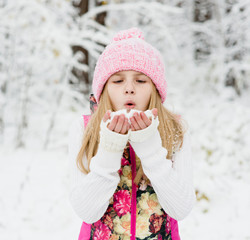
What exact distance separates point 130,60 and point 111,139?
0.46 meters

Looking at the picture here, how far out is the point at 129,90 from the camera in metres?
1.35

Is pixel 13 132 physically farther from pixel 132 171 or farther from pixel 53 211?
pixel 132 171

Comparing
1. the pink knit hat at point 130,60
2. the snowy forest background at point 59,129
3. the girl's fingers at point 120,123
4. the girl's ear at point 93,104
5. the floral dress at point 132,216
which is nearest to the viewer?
the girl's fingers at point 120,123

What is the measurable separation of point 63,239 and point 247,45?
5756mm

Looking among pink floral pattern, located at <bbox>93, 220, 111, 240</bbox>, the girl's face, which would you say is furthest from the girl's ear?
pink floral pattern, located at <bbox>93, 220, 111, 240</bbox>

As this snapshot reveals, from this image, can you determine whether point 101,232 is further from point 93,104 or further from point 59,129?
point 59,129

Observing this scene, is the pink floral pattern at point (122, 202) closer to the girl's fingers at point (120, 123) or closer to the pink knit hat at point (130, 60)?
the girl's fingers at point (120, 123)

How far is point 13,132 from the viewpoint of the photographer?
501cm

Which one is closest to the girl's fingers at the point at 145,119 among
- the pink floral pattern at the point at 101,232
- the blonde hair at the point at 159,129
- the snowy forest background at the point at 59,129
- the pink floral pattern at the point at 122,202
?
the blonde hair at the point at 159,129

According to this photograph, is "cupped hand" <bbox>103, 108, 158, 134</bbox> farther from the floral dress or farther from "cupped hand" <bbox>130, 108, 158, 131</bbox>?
the floral dress

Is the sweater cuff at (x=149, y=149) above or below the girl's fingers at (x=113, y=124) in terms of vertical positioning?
below

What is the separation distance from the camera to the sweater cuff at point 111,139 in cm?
117

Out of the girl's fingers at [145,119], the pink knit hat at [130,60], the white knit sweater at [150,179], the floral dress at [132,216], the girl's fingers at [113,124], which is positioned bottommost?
the floral dress at [132,216]

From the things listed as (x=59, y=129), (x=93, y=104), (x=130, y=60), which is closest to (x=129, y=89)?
(x=130, y=60)
